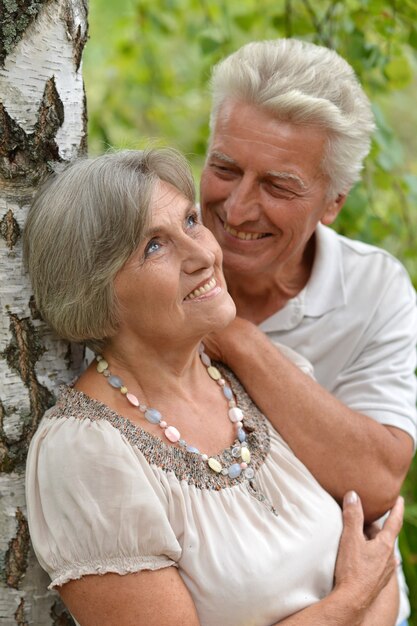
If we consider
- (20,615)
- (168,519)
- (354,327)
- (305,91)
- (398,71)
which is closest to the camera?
(168,519)


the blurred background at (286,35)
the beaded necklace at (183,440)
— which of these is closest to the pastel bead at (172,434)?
the beaded necklace at (183,440)

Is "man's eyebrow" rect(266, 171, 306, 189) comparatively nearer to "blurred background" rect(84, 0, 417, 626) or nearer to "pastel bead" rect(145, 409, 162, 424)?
"blurred background" rect(84, 0, 417, 626)

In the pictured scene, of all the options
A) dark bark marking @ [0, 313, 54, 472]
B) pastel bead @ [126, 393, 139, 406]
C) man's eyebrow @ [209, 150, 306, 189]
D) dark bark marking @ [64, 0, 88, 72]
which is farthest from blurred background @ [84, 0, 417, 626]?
pastel bead @ [126, 393, 139, 406]

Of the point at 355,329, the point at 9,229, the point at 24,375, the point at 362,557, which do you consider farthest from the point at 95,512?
the point at 355,329

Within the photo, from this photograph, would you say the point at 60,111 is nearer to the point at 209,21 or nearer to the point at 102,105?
the point at 209,21

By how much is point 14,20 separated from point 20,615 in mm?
1239

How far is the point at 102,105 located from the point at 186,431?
329cm

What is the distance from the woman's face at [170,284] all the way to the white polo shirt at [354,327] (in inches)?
25.2

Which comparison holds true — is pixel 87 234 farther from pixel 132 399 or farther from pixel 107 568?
pixel 107 568

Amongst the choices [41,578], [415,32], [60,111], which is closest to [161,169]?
[60,111]

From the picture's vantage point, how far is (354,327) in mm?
2338

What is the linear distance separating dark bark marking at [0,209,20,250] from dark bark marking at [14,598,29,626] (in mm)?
773

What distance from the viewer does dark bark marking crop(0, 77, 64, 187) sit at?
1.63 meters

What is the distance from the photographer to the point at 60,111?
170cm
